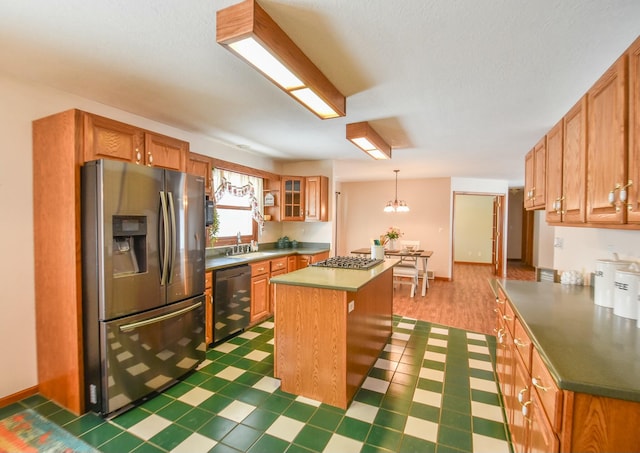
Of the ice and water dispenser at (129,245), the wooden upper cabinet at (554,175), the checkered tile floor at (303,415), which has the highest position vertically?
the wooden upper cabinet at (554,175)

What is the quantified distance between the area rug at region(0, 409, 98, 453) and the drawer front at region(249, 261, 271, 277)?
2.05 m

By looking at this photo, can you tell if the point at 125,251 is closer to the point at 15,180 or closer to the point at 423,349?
the point at 15,180

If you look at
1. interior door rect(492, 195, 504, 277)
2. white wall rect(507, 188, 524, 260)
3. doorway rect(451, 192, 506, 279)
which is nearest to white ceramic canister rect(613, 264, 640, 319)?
interior door rect(492, 195, 504, 277)

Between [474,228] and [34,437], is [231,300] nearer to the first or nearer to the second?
[34,437]

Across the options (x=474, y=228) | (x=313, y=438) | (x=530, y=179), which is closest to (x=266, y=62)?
(x=313, y=438)

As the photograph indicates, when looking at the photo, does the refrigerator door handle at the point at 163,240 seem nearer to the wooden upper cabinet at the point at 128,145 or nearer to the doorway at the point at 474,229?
the wooden upper cabinet at the point at 128,145

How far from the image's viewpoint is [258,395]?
2.29 meters

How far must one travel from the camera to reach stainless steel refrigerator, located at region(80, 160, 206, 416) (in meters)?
1.98

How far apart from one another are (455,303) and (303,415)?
3.72 metres

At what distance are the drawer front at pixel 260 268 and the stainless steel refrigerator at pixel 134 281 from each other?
1.11 metres

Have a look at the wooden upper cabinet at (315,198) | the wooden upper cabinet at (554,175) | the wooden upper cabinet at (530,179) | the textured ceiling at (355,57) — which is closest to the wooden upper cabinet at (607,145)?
the textured ceiling at (355,57)

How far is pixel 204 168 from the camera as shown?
3.56m

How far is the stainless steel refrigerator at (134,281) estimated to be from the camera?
1.98 metres

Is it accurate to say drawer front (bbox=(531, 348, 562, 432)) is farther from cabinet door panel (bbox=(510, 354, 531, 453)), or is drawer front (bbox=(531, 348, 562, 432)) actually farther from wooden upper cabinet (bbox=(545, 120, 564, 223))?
wooden upper cabinet (bbox=(545, 120, 564, 223))
